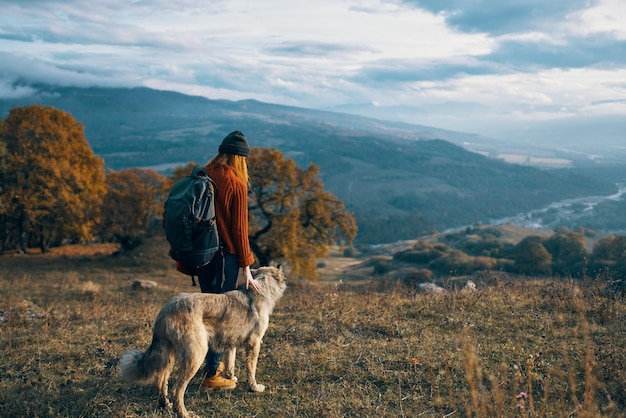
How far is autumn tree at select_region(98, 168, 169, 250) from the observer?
109 ft

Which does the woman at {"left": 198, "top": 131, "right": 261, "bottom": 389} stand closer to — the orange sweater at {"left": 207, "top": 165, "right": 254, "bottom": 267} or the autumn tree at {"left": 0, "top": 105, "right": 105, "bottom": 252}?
the orange sweater at {"left": 207, "top": 165, "right": 254, "bottom": 267}

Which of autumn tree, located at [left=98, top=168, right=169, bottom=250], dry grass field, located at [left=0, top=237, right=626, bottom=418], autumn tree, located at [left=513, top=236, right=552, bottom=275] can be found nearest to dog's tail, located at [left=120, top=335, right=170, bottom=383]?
dry grass field, located at [left=0, top=237, right=626, bottom=418]

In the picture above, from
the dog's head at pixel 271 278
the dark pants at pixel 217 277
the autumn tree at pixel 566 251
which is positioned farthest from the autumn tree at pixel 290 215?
the autumn tree at pixel 566 251

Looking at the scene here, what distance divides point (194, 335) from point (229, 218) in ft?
4.80

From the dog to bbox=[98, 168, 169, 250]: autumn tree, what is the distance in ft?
93.3

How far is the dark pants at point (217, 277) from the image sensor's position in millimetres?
5730

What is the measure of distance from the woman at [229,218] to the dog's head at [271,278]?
21 centimetres

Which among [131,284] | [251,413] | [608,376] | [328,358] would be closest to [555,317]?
[608,376]

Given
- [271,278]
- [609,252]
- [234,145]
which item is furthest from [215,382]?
[609,252]

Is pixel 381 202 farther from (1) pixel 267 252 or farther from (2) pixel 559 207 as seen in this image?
(1) pixel 267 252

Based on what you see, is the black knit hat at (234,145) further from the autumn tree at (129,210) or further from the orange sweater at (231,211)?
the autumn tree at (129,210)

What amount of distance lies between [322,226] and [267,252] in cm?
429

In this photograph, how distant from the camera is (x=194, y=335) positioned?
5.02 metres

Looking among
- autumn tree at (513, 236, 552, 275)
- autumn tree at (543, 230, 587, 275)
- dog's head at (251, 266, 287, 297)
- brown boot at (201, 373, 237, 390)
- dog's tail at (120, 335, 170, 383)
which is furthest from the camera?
autumn tree at (543, 230, 587, 275)
